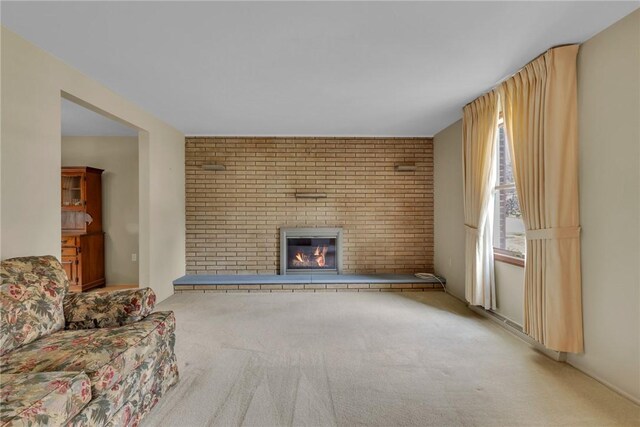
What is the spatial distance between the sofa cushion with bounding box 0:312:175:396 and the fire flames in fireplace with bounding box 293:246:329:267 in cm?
313

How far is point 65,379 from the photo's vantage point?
1.25 m

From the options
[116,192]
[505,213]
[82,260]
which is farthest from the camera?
[116,192]

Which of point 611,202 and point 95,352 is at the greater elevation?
point 611,202

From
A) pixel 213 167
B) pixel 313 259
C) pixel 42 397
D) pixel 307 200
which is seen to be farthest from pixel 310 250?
pixel 42 397

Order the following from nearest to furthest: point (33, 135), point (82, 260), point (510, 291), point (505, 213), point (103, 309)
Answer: point (103, 309) < point (33, 135) < point (510, 291) < point (505, 213) < point (82, 260)

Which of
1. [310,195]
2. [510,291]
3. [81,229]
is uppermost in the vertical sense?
[310,195]

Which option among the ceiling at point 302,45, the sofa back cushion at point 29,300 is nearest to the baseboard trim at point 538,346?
the ceiling at point 302,45

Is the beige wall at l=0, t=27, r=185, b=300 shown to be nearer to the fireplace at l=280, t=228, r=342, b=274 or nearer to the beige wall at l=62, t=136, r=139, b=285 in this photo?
the beige wall at l=62, t=136, r=139, b=285

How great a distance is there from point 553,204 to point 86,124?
18.5 feet

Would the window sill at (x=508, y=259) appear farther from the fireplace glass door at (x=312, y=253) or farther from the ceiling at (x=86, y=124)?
the ceiling at (x=86, y=124)

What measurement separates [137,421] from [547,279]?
299cm

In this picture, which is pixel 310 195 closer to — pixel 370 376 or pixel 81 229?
pixel 370 376

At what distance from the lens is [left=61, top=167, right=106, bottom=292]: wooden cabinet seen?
4.30 metres

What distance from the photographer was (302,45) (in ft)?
7.23
